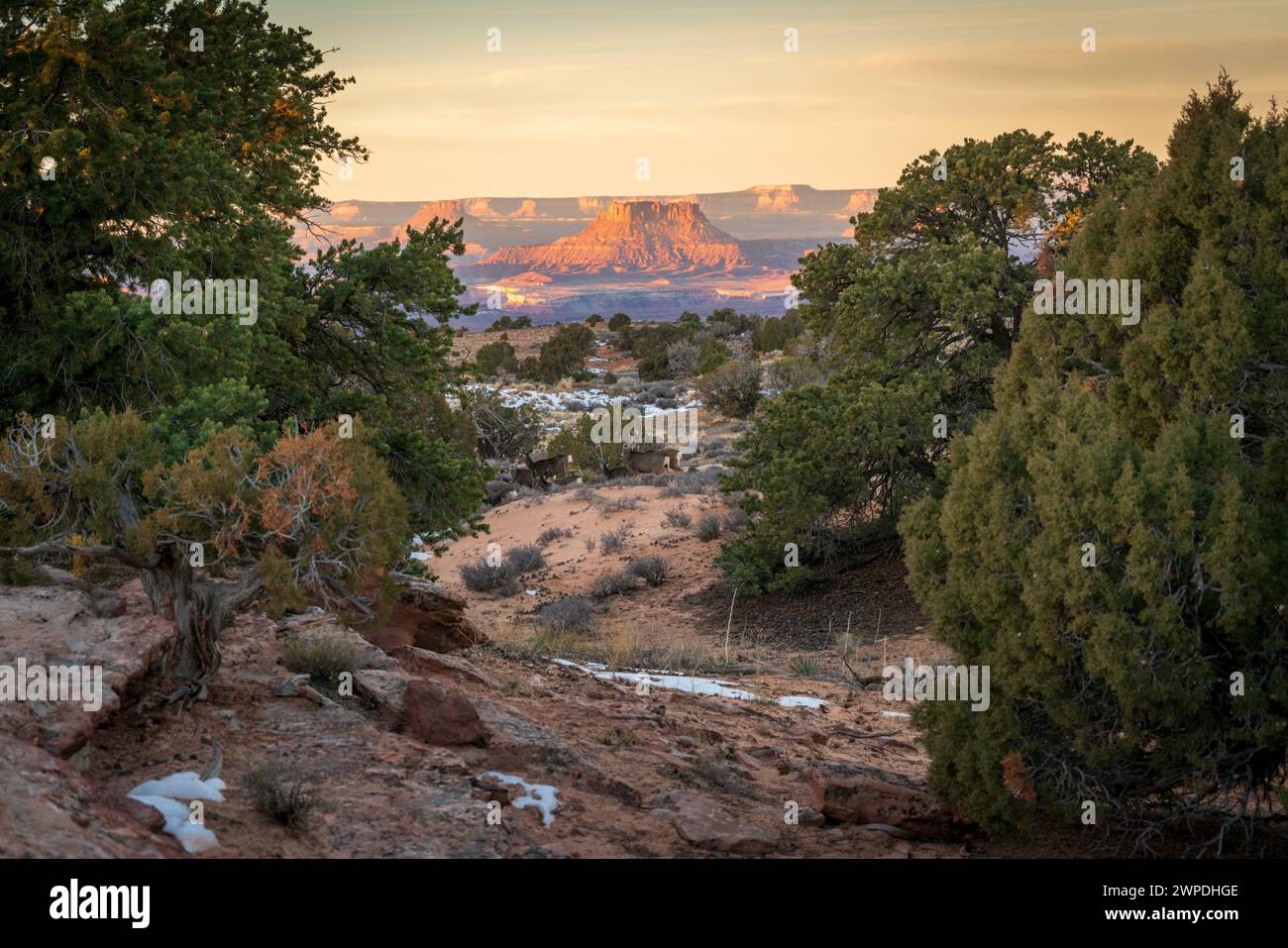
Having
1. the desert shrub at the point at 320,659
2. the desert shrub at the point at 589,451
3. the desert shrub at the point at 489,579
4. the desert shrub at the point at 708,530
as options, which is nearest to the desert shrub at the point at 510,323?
the desert shrub at the point at 589,451

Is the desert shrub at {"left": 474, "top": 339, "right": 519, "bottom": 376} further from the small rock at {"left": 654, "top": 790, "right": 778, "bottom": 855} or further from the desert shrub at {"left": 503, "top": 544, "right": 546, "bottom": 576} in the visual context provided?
the small rock at {"left": 654, "top": 790, "right": 778, "bottom": 855}

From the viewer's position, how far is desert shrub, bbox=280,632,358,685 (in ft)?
26.8

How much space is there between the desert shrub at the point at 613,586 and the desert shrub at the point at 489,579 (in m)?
1.52

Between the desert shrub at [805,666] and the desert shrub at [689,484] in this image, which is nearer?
the desert shrub at [805,666]

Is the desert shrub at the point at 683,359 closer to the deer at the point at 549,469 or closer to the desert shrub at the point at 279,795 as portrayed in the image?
the deer at the point at 549,469

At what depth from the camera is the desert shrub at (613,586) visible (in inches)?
692

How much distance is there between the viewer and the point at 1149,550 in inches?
232

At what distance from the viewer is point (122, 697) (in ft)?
21.2

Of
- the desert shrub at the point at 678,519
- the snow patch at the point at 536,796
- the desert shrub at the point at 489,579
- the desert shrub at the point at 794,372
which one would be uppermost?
the desert shrub at the point at 794,372

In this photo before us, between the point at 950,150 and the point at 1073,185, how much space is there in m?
1.72

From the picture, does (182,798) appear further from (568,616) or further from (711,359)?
(711,359)

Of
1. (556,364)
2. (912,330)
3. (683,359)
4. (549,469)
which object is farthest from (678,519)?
(556,364)

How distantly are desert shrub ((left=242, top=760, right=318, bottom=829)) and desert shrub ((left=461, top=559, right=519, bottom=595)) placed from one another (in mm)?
12145

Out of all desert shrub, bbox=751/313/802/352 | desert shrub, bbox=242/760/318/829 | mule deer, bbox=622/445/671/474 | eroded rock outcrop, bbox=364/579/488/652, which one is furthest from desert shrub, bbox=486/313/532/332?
desert shrub, bbox=242/760/318/829
